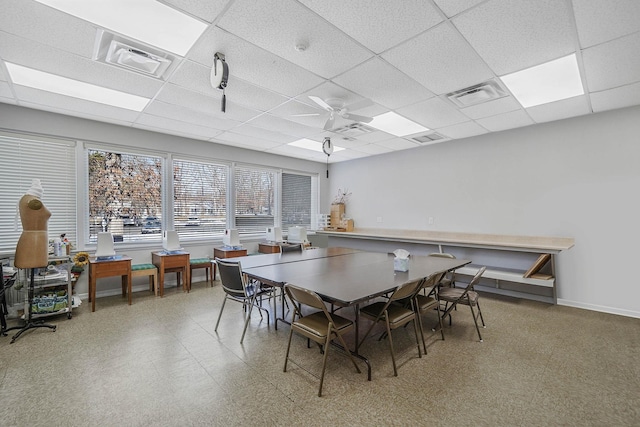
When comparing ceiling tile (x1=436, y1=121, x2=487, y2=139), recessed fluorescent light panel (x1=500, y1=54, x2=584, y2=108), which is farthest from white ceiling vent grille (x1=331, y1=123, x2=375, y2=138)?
recessed fluorescent light panel (x1=500, y1=54, x2=584, y2=108)

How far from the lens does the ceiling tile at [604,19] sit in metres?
1.90

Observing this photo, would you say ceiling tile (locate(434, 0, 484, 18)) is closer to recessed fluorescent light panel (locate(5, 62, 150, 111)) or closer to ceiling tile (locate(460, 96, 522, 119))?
ceiling tile (locate(460, 96, 522, 119))

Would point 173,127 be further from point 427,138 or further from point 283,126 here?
point 427,138

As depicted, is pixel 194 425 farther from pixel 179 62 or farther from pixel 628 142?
pixel 628 142

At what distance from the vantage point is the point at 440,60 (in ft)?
8.47

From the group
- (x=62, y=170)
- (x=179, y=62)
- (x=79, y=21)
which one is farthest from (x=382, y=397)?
(x=62, y=170)

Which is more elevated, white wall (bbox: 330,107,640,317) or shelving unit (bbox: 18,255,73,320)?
white wall (bbox: 330,107,640,317)

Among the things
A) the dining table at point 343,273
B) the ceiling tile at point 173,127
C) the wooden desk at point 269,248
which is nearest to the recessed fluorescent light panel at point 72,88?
the ceiling tile at point 173,127

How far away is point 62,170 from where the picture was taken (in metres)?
4.12

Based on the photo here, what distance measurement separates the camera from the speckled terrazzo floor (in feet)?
6.12

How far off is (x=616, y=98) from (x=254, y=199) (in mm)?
5837

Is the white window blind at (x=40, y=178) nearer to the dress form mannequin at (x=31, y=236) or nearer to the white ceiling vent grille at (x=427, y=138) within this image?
the dress form mannequin at (x=31, y=236)

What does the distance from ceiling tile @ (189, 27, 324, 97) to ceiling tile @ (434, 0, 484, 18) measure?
1268 mm

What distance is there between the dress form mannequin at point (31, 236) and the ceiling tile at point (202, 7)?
8.86 feet
